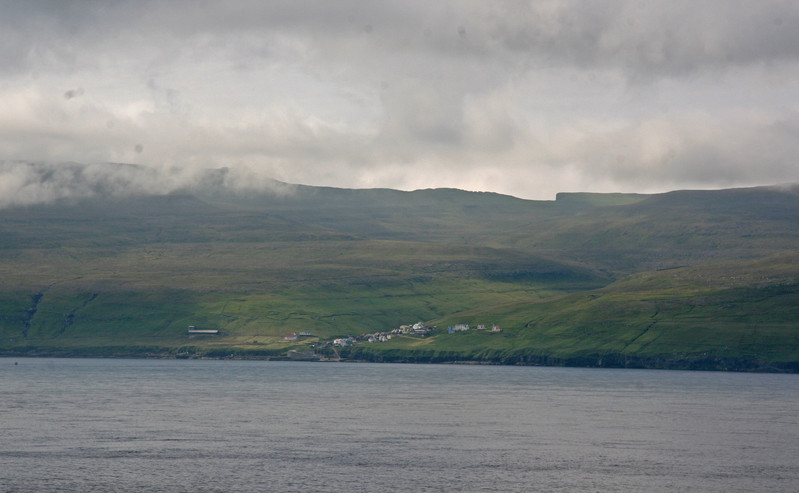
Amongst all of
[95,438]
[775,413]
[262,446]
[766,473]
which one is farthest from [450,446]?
[775,413]

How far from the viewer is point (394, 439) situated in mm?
105375

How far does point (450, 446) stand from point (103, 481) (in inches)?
1504

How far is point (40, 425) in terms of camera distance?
114 m

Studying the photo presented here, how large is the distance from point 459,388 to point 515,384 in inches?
770

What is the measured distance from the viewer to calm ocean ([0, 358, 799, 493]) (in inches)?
3228

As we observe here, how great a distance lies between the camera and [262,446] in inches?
3935

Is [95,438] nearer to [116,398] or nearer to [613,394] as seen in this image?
[116,398]

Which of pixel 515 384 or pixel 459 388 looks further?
pixel 515 384

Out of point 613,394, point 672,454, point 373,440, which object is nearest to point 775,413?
point 613,394

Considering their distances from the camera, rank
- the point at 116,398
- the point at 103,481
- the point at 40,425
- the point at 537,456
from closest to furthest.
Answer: the point at 103,481, the point at 537,456, the point at 40,425, the point at 116,398

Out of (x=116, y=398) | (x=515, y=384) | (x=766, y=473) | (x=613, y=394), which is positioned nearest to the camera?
(x=766, y=473)

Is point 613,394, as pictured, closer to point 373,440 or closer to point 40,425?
point 373,440

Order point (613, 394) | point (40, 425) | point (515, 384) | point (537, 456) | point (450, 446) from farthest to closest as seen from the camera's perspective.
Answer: point (515, 384), point (613, 394), point (40, 425), point (450, 446), point (537, 456)

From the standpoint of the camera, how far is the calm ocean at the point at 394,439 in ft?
269
